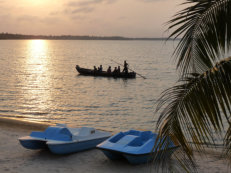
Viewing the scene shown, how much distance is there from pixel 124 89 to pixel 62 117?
17.7m

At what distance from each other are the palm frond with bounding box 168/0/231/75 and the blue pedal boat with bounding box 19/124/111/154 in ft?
20.9

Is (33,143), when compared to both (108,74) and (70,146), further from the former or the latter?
(108,74)

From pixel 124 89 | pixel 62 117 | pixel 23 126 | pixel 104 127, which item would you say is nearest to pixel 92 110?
pixel 62 117

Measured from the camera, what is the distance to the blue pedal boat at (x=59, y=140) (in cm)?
958

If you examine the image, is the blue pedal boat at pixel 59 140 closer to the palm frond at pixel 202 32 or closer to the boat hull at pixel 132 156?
the boat hull at pixel 132 156

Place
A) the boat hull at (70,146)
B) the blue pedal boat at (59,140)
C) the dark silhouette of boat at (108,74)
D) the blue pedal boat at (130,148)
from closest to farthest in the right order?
the blue pedal boat at (130,148)
the boat hull at (70,146)
the blue pedal boat at (59,140)
the dark silhouette of boat at (108,74)

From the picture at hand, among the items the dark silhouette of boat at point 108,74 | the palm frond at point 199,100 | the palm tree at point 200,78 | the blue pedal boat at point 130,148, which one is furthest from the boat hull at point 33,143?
the dark silhouette of boat at point 108,74

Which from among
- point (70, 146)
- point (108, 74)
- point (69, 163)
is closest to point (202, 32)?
point (69, 163)

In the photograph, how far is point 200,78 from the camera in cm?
340

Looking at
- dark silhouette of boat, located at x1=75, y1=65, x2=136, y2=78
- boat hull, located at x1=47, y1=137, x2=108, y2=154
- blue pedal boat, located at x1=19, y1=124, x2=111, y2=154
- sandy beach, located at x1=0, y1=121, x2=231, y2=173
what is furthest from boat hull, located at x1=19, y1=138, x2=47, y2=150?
dark silhouette of boat, located at x1=75, y1=65, x2=136, y2=78

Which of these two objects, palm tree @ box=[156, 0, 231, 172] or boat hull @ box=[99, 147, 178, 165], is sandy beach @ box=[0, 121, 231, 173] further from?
palm tree @ box=[156, 0, 231, 172]

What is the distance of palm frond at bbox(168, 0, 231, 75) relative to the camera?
3799mm

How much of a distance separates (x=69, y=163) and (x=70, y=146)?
677 millimetres

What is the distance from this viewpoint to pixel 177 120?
3.46 m
